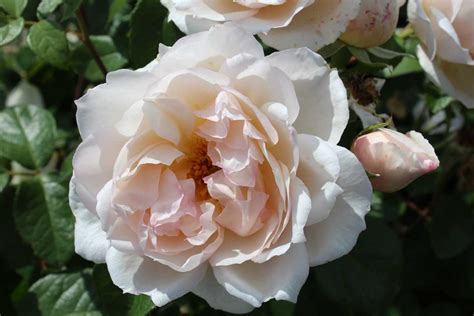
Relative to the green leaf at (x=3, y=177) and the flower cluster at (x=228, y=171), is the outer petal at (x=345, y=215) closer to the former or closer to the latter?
the flower cluster at (x=228, y=171)

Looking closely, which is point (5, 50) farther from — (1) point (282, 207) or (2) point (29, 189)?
(1) point (282, 207)

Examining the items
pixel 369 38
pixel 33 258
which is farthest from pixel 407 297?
pixel 33 258

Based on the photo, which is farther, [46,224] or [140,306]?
[46,224]

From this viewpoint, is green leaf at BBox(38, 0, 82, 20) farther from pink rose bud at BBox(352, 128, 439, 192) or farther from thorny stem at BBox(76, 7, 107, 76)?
pink rose bud at BBox(352, 128, 439, 192)

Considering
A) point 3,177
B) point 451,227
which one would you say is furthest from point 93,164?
point 451,227

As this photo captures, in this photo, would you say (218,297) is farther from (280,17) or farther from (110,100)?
(280,17)

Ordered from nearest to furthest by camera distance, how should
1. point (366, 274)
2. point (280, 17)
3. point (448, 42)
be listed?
1. point (280, 17)
2. point (448, 42)
3. point (366, 274)

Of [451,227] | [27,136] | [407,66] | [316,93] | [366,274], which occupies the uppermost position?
[316,93]
